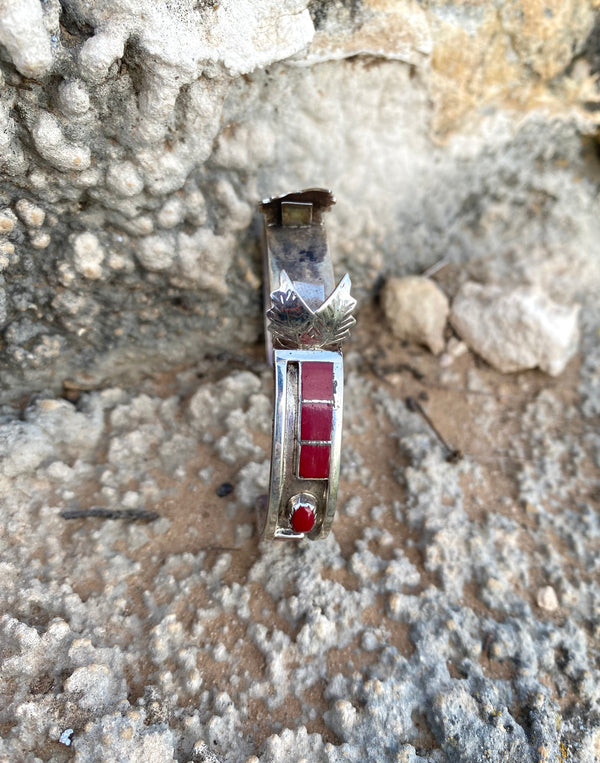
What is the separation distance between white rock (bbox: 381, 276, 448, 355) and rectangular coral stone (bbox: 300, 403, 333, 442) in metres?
1.07

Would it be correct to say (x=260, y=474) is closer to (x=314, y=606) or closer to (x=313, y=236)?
(x=314, y=606)

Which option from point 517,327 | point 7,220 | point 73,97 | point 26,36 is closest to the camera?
point 26,36

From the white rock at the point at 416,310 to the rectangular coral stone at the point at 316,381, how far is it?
1009mm

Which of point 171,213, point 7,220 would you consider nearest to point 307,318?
point 171,213

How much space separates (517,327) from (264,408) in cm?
114

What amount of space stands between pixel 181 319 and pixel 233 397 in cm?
37

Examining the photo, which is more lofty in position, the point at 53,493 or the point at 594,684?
the point at 53,493

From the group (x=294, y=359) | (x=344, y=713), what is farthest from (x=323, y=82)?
(x=344, y=713)

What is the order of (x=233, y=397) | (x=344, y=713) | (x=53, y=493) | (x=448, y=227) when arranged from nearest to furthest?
(x=344, y=713) < (x=53, y=493) < (x=233, y=397) < (x=448, y=227)

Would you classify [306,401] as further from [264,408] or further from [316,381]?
[264,408]

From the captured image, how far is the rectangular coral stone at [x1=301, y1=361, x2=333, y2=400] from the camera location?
152cm

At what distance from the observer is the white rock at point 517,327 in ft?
7.80

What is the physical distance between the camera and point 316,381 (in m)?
1.53

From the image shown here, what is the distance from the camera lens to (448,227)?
262 centimetres
